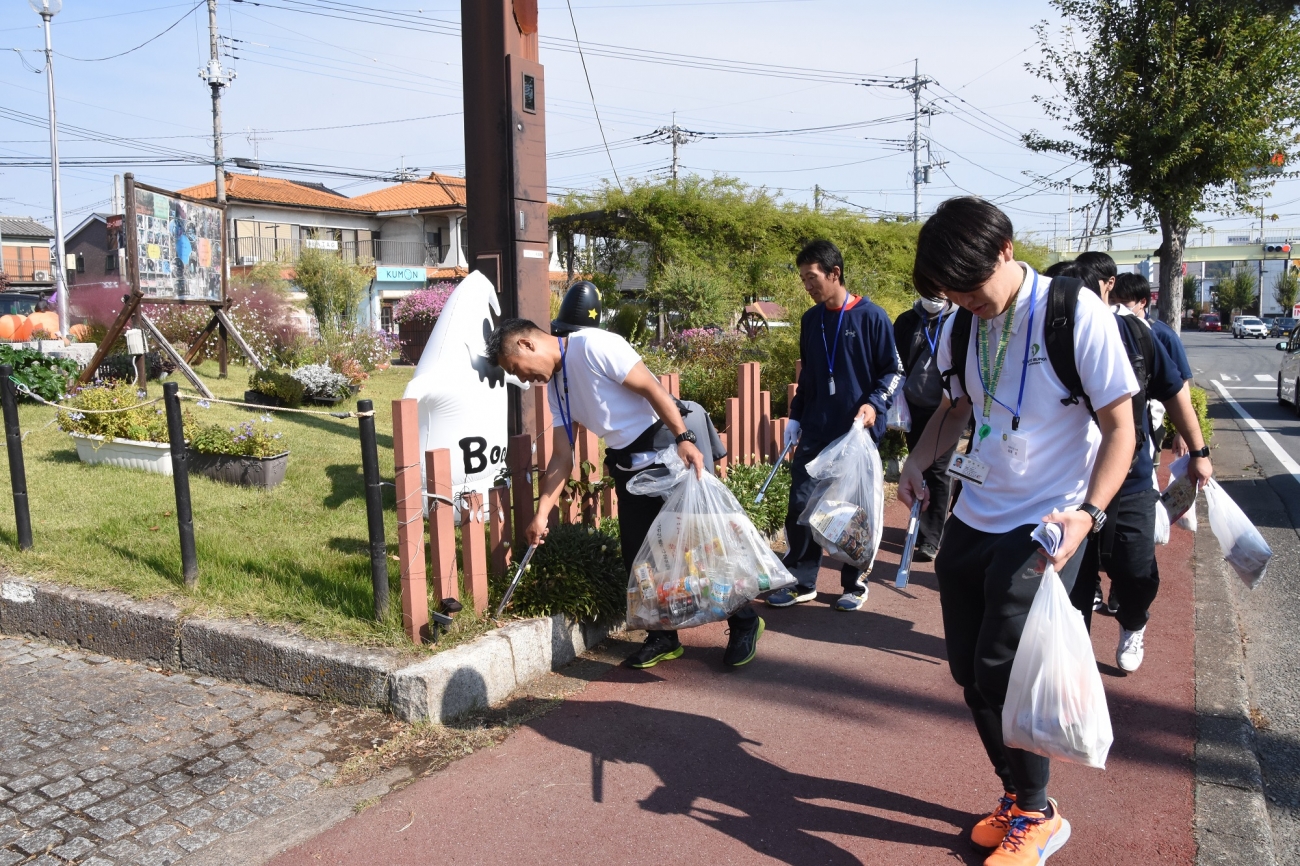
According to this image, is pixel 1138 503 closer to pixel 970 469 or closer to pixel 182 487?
pixel 970 469

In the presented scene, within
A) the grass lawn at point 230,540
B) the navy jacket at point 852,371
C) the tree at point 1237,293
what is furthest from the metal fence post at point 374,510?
the tree at point 1237,293

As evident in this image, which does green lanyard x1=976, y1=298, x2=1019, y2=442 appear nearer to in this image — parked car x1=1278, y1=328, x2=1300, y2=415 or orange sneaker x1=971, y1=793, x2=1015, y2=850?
orange sneaker x1=971, y1=793, x2=1015, y2=850

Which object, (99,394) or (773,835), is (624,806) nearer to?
(773,835)

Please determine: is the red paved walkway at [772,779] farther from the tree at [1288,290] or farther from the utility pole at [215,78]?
the tree at [1288,290]

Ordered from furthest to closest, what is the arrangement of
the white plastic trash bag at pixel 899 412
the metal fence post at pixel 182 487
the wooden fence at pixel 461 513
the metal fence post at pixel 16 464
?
the white plastic trash bag at pixel 899 412, the metal fence post at pixel 16 464, the metal fence post at pixel 182 487, the wooden fence at pixel 461 513

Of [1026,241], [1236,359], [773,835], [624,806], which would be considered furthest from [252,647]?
[1236,359]

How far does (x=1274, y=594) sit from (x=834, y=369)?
321cm

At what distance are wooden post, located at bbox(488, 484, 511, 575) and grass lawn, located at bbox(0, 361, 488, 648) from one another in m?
0.39

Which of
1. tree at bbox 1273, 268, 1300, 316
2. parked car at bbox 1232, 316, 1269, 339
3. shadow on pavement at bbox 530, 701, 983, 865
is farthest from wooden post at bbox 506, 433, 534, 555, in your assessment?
tree at bbox 1273, 268, 1300, 316

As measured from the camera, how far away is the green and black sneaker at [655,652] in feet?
14.0

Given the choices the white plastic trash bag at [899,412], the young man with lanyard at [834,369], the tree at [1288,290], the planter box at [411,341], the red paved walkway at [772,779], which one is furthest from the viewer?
the tree at [1288,290]

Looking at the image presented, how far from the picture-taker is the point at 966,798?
3.14 metres

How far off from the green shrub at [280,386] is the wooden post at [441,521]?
6613 mm

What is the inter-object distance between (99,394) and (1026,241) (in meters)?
26.2
